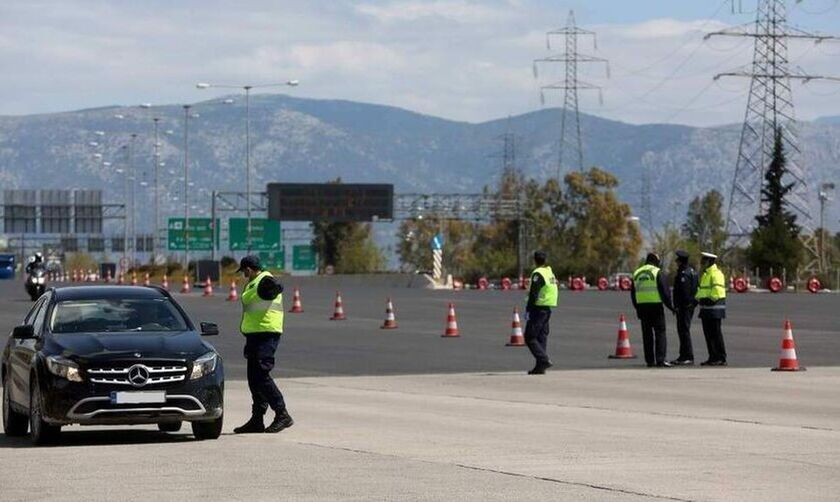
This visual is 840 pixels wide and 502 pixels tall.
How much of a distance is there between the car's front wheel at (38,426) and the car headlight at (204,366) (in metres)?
1.27

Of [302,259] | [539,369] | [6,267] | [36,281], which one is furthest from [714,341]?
[302,259]

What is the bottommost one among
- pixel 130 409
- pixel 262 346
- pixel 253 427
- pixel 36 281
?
pixel 253 427

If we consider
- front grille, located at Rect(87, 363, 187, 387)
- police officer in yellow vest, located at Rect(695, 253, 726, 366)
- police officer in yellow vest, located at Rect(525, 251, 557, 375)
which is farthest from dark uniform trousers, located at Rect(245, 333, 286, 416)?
police officer in yellow vest, located at Rect(695, 253, 726, 366)

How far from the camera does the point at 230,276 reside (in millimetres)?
111750

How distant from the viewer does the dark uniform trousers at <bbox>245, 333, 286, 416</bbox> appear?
1903 centimetres

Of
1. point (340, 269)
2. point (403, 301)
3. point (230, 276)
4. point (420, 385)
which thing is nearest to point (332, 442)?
point (420, 385)

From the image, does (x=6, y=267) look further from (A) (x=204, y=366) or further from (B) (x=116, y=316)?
(A) (x=204, y=366)

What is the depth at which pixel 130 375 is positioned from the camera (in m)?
17.5

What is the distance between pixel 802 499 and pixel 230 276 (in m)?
99.3

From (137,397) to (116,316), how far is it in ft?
4.79

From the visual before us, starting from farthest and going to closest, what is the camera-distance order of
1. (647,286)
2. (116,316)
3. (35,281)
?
(35,281)
(647,286)
(116,316)

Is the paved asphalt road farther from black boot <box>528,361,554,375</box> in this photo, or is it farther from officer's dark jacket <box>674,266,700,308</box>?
black boot <box>528,361,554,375</box>

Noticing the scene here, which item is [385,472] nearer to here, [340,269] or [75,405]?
[75,405]

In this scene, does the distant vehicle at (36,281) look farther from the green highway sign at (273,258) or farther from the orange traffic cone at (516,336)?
the green highway sign at (273,258)
